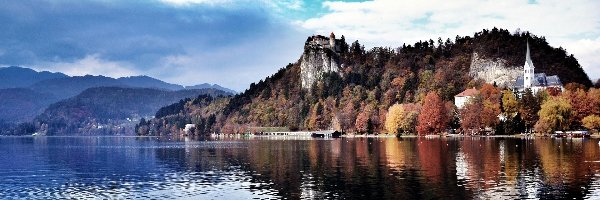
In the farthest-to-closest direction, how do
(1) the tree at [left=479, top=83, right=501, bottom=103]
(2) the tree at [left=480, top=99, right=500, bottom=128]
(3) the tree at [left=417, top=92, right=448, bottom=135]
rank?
(3) the tree at [left=417, top=92, right=448, bottom=135] < (1) the tree at [left=479, top=83, right=501, bottom=103] < (2) the tree at [left=480, top=99, right=500, bottom=128]

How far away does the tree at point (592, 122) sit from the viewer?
493 ft

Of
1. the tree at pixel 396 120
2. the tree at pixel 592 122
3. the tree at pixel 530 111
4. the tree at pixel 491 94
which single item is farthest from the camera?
the tree at pixel 396 120

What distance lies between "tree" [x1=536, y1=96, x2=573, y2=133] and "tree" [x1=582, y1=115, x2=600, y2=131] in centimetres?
430

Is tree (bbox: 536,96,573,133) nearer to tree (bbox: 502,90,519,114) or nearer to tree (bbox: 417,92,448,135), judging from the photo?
tree (bbox: 502,90,519,114)

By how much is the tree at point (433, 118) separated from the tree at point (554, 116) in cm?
3204

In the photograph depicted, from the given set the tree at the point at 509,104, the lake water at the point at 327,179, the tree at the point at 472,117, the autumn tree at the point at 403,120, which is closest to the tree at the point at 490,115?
the tree at the point at 472,117

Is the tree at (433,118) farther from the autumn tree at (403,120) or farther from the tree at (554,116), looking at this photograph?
the tree at (554,116)

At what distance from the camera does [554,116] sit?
15262 centimetres

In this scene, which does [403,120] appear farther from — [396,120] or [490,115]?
[490,115]

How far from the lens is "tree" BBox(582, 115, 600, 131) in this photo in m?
150

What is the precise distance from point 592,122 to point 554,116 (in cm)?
864

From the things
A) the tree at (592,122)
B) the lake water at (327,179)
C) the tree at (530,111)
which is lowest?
the lake water at (327,179)

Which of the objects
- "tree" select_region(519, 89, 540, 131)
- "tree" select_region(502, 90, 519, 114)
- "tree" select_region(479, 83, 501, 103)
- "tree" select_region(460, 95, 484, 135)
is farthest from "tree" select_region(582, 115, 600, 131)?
"tree" select_region(479, 83, 501, 103)

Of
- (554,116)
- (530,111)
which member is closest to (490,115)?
(530,111)
